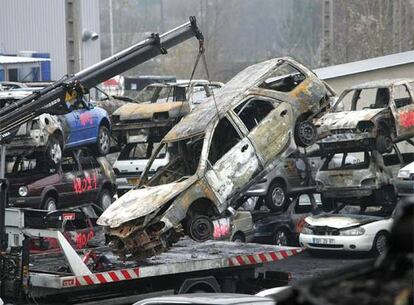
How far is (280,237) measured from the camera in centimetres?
1928

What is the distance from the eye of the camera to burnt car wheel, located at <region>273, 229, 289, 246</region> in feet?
62.6

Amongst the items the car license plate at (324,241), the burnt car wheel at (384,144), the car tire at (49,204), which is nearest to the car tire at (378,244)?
the car license plate at (324,241)

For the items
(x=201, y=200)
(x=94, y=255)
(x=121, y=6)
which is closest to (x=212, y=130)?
(x=201, y=200)

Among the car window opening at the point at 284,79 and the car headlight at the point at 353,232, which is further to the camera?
A: the car headlight at the point at 353,232

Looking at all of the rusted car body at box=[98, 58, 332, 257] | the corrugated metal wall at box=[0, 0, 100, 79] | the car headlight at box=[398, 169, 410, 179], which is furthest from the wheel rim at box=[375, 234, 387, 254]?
the corrugated metal wall at box=[0, 0, 100, 79]

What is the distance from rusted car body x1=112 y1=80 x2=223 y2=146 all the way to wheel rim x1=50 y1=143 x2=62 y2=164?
3.72m

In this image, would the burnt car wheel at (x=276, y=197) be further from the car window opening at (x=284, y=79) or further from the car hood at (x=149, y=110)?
the car window opening at (x=284, y=79)

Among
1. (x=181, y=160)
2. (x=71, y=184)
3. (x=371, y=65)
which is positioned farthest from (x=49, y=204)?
(x=371, y=65)

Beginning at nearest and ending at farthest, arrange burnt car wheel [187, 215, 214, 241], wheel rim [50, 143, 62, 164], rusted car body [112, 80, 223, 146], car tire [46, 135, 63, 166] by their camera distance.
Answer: burnt car wheel [187, 215, 214, 241], car tire [46, 135, 63, 166], wheel rim [50, 143, 62, 164], rusted car body [112, 80, 223, 146]

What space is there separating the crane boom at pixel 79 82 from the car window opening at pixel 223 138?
1276 millimetres

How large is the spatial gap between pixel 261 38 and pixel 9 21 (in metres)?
20.9

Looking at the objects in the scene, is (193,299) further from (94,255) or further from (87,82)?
(87,82)

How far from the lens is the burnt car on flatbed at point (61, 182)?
59.4 feet

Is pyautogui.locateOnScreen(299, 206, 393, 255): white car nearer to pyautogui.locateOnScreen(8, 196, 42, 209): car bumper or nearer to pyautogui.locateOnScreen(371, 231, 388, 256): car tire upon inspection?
pyautogui.locateOnScreen(371, 231, 388, 256): car tire
